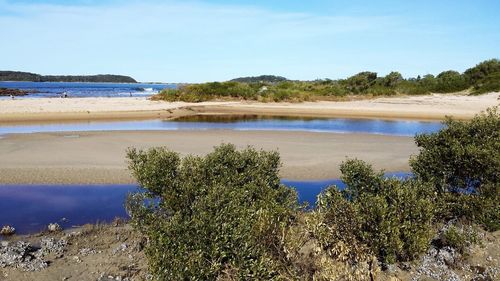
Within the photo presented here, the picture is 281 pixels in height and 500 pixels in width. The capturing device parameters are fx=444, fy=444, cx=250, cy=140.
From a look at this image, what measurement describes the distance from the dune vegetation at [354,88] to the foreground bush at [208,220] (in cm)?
6028

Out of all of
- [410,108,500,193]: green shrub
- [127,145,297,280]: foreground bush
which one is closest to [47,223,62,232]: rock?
[127,145,297,280]: foreground bush

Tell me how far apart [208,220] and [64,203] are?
33.9ft

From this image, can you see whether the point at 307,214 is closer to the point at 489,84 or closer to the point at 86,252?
the point at 86,252

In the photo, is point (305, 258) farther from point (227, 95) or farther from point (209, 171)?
point (227, 95)

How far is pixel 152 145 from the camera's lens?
29094 millimetres

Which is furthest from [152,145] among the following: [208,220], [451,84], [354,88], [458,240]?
[451,84]

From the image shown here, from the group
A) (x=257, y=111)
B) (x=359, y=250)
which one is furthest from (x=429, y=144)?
(x=257, y=111)

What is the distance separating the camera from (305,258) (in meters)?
9.83

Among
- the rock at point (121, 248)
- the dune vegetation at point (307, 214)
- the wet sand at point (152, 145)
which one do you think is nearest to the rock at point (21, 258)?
the rock at point (121, 248)

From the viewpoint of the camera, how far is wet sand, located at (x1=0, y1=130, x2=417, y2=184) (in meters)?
21.4

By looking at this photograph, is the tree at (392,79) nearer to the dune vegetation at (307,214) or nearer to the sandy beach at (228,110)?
the sandy beach at (228,110)

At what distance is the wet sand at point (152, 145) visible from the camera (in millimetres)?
21391

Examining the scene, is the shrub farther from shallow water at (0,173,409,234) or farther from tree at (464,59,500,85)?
shallow water at (0,173,409,234)

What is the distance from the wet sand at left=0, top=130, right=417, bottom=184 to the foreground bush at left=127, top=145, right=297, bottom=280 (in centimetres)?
951
